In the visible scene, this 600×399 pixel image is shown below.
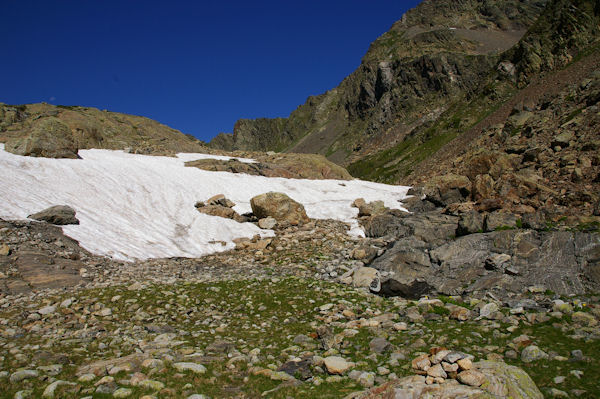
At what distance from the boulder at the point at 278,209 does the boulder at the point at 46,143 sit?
17.2 m

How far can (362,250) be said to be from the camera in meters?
20.3

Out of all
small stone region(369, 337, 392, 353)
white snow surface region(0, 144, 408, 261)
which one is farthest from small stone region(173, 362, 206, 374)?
white snow surface region(0, 144, 408, 261)

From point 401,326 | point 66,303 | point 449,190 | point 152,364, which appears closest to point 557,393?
point 401,326

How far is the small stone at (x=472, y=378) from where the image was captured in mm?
6168

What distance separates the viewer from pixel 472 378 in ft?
20.6

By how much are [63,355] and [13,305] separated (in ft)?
15.2

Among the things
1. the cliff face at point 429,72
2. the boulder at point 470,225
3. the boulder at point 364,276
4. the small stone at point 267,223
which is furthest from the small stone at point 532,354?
the cliff face at point 429,72

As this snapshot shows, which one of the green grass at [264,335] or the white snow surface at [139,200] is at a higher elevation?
the white snow surface at [139,200]

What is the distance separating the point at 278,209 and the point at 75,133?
2941 centimetres

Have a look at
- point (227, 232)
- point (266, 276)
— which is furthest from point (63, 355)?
point (227, 232)

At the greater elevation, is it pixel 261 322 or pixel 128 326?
pixel 128 326

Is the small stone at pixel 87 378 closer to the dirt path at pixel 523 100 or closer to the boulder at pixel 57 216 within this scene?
the boulder at pixel 57 216

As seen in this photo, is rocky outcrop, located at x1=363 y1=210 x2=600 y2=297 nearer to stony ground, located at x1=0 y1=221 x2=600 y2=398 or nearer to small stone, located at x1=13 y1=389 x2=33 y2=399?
stony ground, located at x1=0 y1=221 x2=600 y2=398

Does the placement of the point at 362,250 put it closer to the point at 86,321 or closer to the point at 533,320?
the point at 533,320
